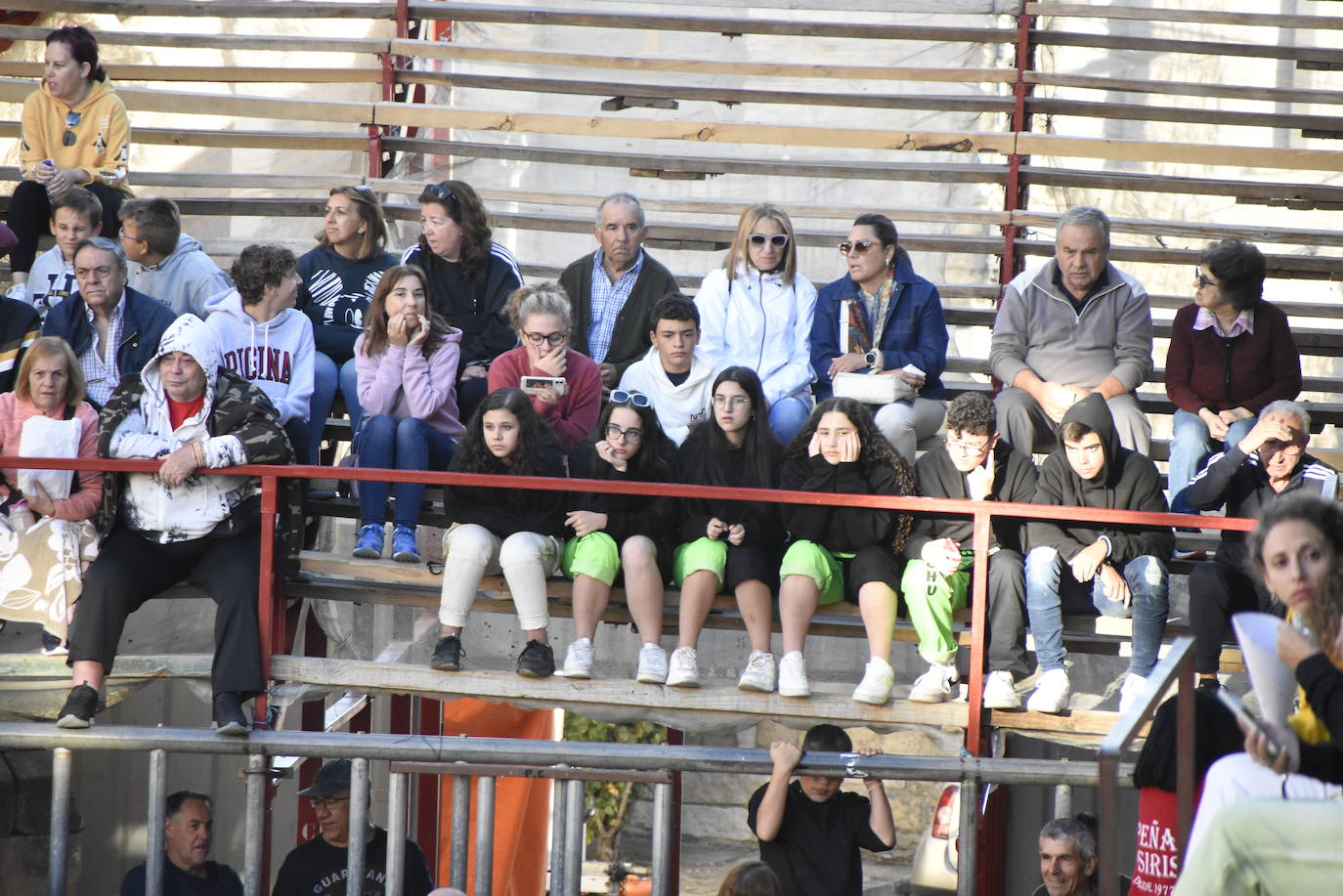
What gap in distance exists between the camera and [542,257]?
45.6 ft

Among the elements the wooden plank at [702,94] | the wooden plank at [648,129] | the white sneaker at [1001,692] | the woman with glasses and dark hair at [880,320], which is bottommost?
the white sneaker at [1001,692]

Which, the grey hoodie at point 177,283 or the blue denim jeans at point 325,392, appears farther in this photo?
the grey hoodie at point 177,283

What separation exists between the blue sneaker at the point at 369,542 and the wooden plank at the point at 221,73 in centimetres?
425

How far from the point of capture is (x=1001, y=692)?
6.19 m

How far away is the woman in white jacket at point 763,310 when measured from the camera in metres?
7.20

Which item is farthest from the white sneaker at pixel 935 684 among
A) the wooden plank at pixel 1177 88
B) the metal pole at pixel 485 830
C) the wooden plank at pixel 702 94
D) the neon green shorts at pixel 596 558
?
the wooden plank at pixel 1177 88

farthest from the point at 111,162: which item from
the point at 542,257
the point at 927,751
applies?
the point at 927,751

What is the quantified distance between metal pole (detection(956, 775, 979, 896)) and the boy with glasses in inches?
13.2

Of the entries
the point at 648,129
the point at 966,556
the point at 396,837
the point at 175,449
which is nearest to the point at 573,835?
the point at 396,837

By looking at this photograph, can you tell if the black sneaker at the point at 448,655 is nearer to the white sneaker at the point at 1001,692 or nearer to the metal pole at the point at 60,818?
the metal pole at the point at 60,818

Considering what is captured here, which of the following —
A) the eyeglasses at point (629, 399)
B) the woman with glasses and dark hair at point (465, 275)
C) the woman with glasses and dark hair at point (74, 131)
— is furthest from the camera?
the woman with glasses and dark hair at point (74, 131)

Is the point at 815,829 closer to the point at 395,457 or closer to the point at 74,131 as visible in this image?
the point at 395,457

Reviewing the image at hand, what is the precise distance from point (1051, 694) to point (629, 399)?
1.93 meters

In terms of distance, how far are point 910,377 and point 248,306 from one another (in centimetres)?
280
